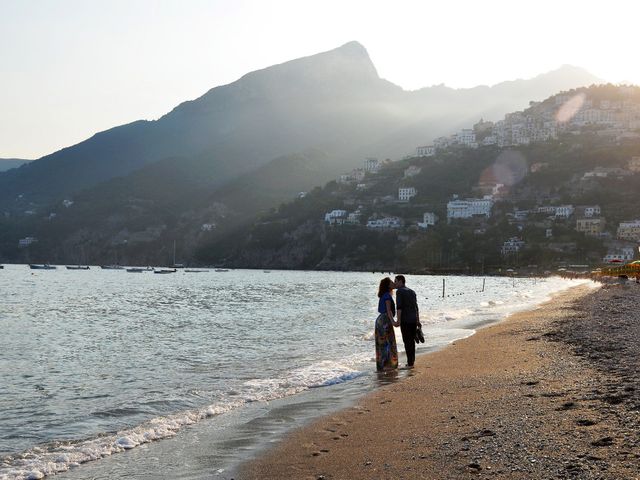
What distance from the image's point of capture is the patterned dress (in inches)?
595

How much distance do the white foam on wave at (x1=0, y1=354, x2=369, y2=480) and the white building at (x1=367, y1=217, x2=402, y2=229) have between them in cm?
17440

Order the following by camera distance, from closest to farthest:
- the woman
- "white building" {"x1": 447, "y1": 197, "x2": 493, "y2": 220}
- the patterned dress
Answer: the woman < the patterned dress < "white building" {"x1": 447, "y1": 197, "x2": 493, "y2": 220}

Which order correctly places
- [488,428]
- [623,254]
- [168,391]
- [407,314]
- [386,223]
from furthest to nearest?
[386,223], [623,254], [407,314], [168,391], [488,428]

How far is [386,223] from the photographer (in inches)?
7461

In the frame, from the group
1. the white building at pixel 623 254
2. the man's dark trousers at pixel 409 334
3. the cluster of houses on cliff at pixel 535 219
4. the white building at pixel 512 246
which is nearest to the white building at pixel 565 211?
the cluster of houses on cliff at pixel 535 219

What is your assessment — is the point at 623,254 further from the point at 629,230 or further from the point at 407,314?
the point at 407,314

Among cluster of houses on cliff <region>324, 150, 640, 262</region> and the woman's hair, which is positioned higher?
cluster of houses on cliff <region>324, 150, 640, 262</region>

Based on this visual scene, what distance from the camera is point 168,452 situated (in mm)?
8805

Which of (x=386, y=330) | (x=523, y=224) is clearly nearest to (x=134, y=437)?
(x=386, y=330)

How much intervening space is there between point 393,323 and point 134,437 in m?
7.19

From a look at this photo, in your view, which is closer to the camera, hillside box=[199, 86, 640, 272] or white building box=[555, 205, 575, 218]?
hillside box=[199, 86, 640, 272]

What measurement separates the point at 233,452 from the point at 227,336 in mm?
18638

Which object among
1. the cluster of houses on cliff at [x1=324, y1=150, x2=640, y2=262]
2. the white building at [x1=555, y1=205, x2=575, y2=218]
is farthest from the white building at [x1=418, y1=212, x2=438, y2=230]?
the white building at [x1=555, y1=205, x2=575, y2=218]

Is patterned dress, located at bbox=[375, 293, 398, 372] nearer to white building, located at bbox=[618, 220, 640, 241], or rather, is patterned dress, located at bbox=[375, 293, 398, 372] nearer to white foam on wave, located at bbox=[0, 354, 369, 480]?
white foam on wave, located at bbox=[0, 354, 369, 480]
